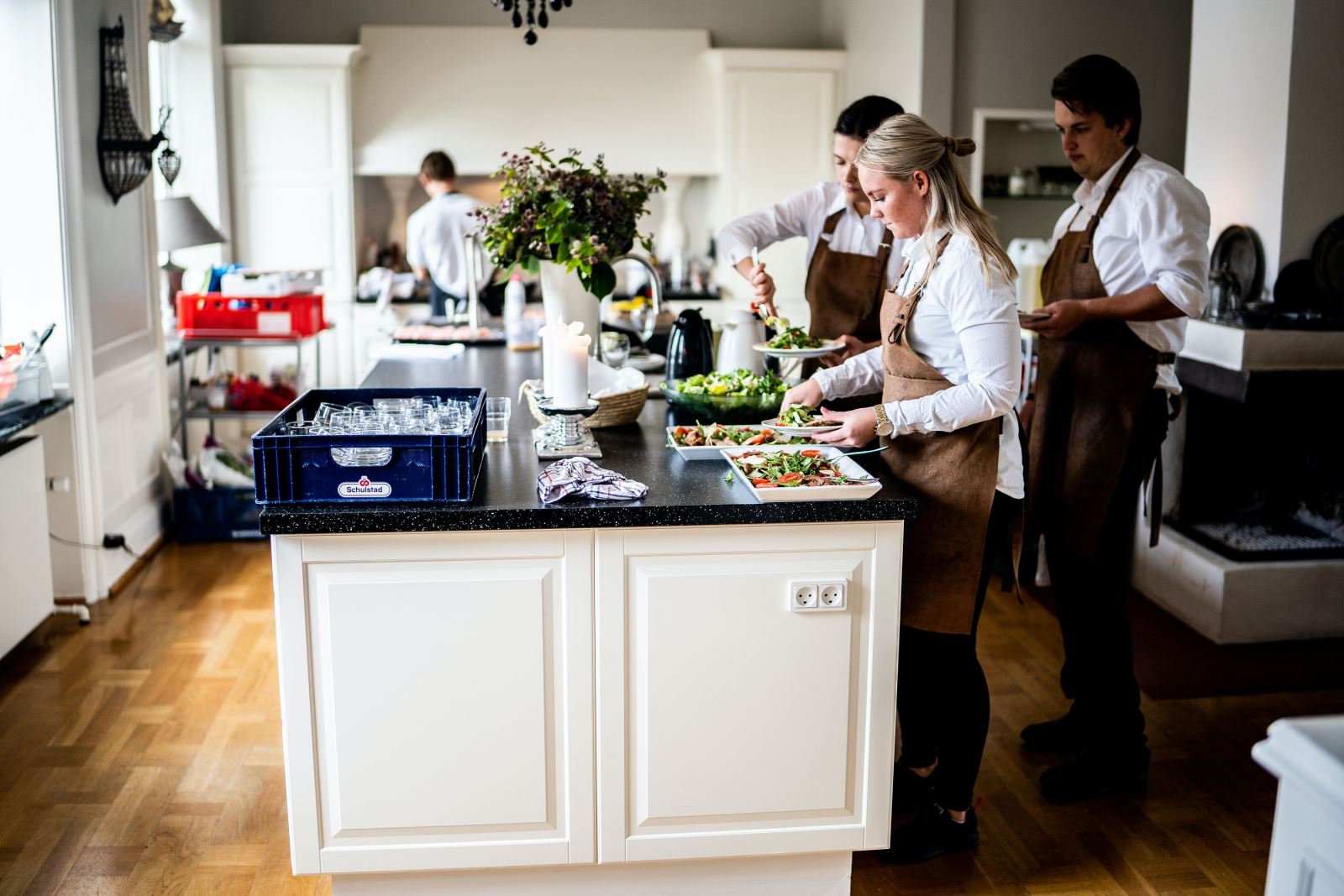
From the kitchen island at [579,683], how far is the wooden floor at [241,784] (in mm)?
389

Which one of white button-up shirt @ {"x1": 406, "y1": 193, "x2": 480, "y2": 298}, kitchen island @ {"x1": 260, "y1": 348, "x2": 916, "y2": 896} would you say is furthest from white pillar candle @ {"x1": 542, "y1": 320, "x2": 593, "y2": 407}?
white button-up shirt @ {"x1": 406, "y1": 193, "x2": 480, "y2": 298}

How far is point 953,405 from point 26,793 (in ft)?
8.01

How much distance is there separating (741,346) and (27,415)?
2.34 metres

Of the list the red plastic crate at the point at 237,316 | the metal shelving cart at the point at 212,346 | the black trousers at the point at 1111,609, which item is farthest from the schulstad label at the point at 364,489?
the red plastic crate at the point at 237,316

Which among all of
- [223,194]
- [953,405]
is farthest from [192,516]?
[953,405]

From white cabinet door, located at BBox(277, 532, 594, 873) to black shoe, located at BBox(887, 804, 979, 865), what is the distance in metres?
0.75

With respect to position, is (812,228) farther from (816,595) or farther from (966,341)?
(816,595)

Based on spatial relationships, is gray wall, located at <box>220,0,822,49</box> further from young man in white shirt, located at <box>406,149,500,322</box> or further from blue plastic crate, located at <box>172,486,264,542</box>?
blue plastic crate, located at <box>172,486,264,542</box>

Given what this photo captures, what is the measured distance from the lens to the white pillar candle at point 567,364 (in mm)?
2641

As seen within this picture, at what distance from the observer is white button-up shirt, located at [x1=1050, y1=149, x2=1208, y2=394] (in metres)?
2.92

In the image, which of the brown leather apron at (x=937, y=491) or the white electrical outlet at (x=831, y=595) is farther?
the brown leather apron at (x=937, y=491)

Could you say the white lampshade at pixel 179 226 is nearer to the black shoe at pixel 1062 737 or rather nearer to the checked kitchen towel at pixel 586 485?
the checked kitchen towel at pixel 586 485

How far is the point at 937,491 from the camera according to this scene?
8.27 ft

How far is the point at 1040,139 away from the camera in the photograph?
→ 21.7ft
